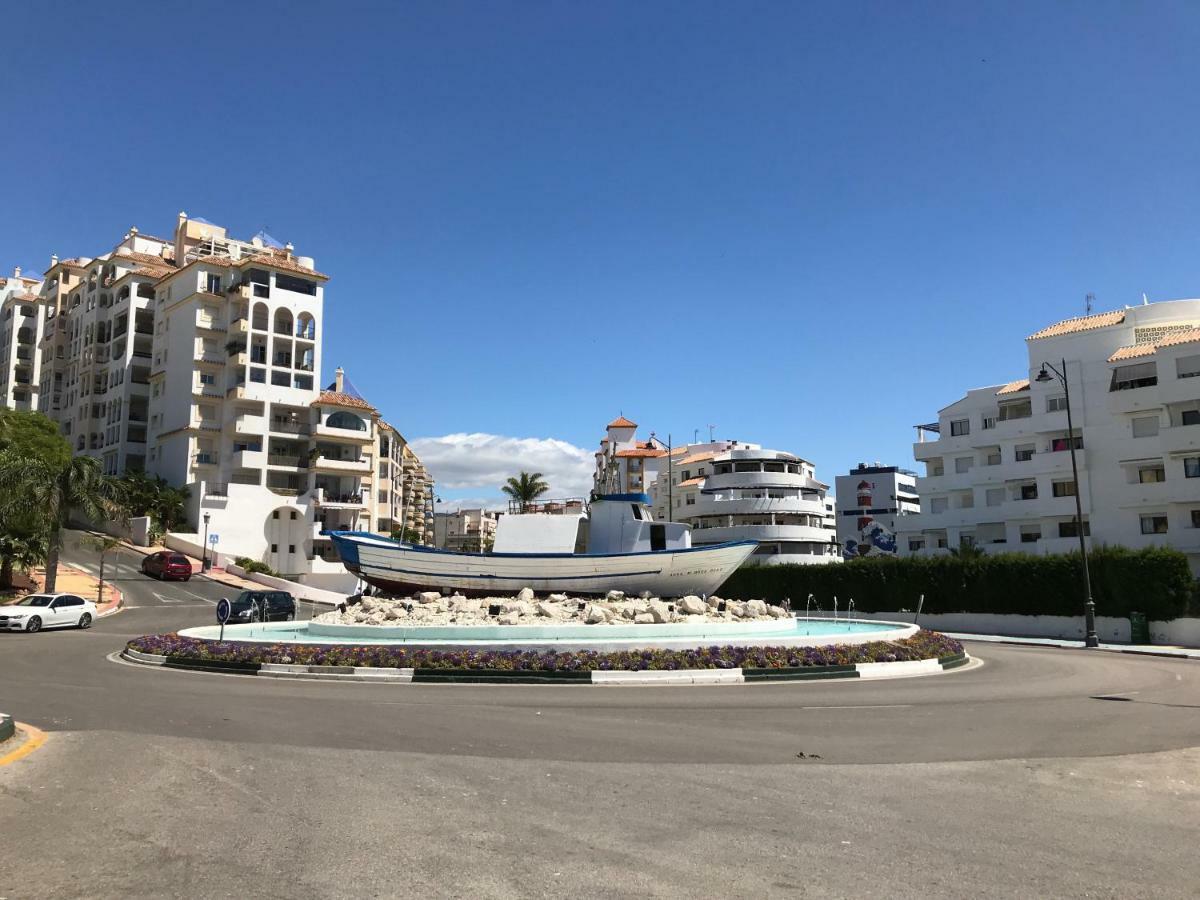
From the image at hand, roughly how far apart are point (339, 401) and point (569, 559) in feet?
164

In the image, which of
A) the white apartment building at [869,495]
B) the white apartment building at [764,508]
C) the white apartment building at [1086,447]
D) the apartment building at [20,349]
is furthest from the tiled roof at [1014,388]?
the apartment building at [20,349]

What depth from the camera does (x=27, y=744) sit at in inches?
419

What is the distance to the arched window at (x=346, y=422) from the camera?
242ft

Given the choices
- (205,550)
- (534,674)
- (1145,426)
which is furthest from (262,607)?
(1145,426)

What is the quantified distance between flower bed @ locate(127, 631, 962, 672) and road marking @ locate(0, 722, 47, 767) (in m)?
8.36

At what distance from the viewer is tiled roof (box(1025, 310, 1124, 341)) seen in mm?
55562

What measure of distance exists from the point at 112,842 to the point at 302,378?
7222 cm

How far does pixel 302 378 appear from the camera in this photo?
75.1 meters

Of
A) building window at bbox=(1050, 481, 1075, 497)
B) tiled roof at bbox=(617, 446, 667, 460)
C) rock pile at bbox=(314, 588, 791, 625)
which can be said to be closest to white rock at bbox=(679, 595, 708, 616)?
rock pile at bbox=(314, 588, 791, 625)

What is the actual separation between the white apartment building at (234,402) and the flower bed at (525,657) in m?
47.5

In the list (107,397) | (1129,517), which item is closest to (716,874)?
(1129,517)

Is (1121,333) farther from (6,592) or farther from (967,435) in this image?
(6,592)

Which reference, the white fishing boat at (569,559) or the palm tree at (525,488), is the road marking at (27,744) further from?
the palm tree at (525,488)

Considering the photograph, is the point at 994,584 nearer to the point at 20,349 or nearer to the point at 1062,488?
the point at 1062,488
